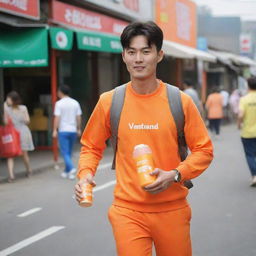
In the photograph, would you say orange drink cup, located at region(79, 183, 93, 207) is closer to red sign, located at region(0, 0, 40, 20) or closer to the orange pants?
the orange pants

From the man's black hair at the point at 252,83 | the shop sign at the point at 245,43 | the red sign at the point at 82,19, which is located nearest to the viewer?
the man's black hair at the point at 252,83

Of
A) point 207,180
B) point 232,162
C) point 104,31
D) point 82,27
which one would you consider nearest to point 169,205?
point 207,180

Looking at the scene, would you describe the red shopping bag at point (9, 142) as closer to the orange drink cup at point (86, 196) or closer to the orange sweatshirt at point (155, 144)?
the orange sweatshirt at point (155, 144)

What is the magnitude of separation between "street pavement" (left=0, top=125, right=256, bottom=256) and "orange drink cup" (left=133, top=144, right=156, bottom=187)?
2753 millimetres

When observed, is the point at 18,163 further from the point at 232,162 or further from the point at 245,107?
the point at 245,107

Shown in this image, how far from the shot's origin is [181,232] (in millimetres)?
3289

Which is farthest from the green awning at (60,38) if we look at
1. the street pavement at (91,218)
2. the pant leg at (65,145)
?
the street pavement at (91,218)

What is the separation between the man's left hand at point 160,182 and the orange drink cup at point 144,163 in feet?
0.08

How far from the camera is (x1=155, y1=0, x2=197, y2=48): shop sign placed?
74.5ft

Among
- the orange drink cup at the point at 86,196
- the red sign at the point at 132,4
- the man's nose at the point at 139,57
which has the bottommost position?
the orange drink cup at the point at 86,196

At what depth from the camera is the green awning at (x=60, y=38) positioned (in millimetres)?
12234

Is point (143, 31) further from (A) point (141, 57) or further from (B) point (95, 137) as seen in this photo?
(B) point (95, 137)

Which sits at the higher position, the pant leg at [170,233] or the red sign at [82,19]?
the red sign at [82,19]

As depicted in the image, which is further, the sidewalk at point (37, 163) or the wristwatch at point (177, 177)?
the sidewalk at point (37, 163)
